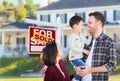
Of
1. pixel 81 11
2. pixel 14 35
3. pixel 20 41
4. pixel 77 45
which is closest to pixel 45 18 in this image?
pixel 20 41

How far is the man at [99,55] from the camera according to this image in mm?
3379

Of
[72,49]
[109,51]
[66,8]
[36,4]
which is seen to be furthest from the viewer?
[36,4]

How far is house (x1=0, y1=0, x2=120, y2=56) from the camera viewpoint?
2991 cm

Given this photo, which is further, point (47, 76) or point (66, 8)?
point (66, 8)

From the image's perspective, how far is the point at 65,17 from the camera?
3266cm

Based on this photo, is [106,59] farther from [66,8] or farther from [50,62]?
[66,8]

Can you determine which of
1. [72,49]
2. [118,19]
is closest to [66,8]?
[118,19]

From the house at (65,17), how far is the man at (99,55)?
25.0 m

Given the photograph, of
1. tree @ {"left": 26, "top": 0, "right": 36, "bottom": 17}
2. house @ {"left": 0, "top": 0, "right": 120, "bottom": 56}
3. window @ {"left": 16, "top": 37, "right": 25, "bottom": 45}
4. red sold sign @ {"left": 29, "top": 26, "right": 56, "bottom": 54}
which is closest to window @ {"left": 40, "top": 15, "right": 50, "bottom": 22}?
house @ {"left": 0, "top": 0, "right": 120, "bottom": 56}

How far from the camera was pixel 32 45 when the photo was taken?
27.7 ft

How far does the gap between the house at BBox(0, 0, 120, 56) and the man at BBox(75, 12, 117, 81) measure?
25.0m

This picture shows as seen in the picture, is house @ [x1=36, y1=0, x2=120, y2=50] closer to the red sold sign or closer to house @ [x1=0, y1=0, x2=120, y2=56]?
house @ [x1=0, y1=0, x2=120, y2=56]

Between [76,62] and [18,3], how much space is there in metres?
42.3

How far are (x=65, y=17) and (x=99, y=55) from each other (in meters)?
29.3
